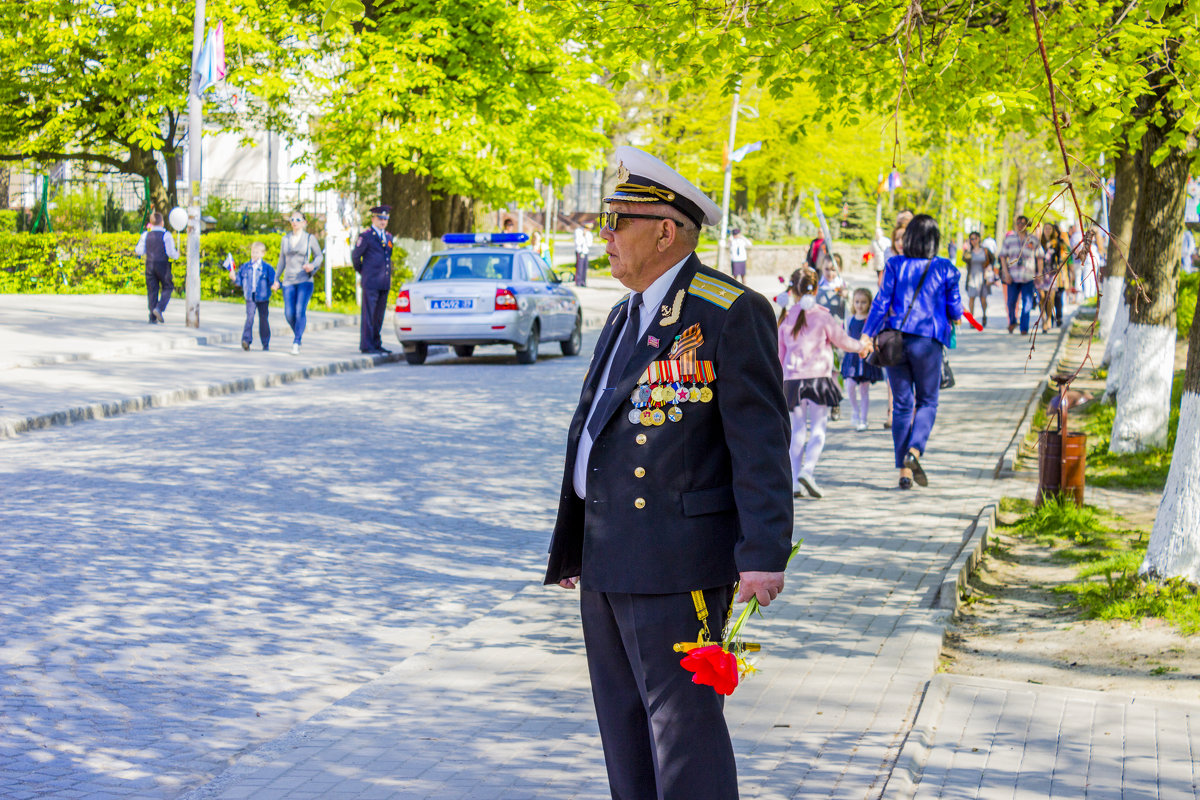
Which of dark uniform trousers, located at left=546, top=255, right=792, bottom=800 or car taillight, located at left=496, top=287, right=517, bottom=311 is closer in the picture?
dark uniform trousers, located at left=546, top=255, right=792, bottom=800

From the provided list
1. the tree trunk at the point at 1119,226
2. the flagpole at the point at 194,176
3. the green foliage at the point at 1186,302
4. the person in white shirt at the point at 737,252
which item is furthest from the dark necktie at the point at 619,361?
the person in white shirt at the point at 737,252

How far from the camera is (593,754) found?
4.73 metres

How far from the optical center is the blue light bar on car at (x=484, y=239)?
73.6ft

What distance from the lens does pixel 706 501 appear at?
3.20 m

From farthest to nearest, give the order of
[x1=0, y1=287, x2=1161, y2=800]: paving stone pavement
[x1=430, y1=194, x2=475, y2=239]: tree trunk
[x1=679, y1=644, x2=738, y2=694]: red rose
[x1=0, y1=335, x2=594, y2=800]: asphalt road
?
[x1=430, y1=194, x2=475, y2=239]: tree trunk → [x1=0, y1=335, x2=594, y2=800]: asphalt road → [x1=0, y1=287, x2=1161, y2=800]: paving stone pavement → [x1=679, y1=644, x2=738, y2=694]: red rose

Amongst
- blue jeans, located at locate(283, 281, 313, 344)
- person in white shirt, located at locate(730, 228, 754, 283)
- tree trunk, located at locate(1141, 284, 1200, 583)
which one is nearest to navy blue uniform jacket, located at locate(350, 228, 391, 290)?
blue jeans, located at locate(283, 281, 313, 344)

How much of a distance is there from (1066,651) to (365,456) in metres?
6.62

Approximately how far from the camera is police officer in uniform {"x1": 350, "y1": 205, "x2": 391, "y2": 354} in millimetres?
20078

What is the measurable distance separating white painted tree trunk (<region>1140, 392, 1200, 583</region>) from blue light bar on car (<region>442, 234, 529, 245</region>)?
1625 centimetres

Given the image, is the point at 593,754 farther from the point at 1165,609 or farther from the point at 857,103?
the point at 857,103

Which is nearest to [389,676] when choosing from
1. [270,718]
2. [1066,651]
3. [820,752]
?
[270,718]

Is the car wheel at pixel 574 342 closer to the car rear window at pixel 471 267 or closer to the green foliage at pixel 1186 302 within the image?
the car rear window at pixel 471 267

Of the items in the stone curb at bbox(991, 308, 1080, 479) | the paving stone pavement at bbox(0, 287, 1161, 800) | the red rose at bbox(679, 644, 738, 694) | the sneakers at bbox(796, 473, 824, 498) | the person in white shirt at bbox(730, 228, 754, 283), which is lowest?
the paving stone pavement at bbox(0, 287, 1161, 800)

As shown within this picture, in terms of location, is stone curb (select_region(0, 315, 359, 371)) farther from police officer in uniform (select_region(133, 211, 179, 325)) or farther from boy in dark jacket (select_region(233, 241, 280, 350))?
police officer in uniform (select_region(133, 211, 179, 325))
